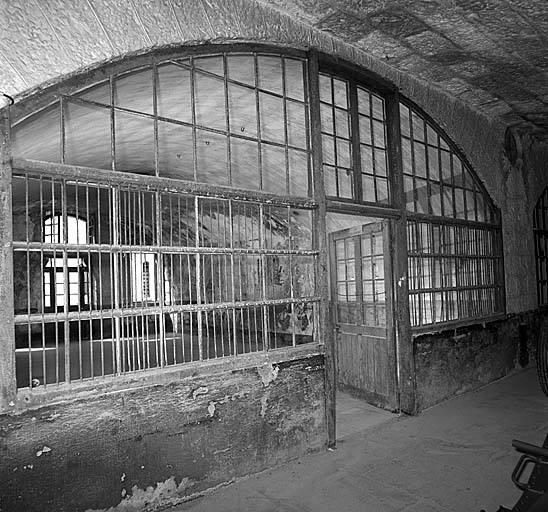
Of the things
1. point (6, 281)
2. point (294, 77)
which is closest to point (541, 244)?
point (294, 77)

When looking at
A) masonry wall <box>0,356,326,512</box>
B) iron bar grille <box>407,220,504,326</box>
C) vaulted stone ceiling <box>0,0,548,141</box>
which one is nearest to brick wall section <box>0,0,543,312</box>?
vaulted stone ceiling <box>0,0,548,141</box>

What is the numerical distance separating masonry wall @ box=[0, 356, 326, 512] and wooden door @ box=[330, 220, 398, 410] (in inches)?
48.1

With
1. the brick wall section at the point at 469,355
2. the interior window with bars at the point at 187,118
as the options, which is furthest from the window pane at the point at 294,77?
the brick wall section at the point at 469,355

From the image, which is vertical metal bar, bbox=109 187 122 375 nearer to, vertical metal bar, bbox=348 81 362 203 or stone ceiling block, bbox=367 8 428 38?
vertical metal bar, bbox=348 81 362 203

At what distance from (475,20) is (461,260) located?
8.27 ft

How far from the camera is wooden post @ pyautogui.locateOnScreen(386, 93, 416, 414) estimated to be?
15.0 ft

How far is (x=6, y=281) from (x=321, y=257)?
2.15m

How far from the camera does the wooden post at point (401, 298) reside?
4.56m

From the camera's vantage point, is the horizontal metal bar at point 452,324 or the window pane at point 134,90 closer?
the window pane at point 134,90

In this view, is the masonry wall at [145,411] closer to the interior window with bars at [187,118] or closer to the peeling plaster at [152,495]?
the peeling plaster at [152,495]

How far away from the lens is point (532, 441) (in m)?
3.79

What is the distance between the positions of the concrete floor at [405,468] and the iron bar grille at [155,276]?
34.0 inches

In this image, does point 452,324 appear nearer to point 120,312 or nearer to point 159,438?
point 159,438

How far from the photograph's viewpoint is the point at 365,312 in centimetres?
519
